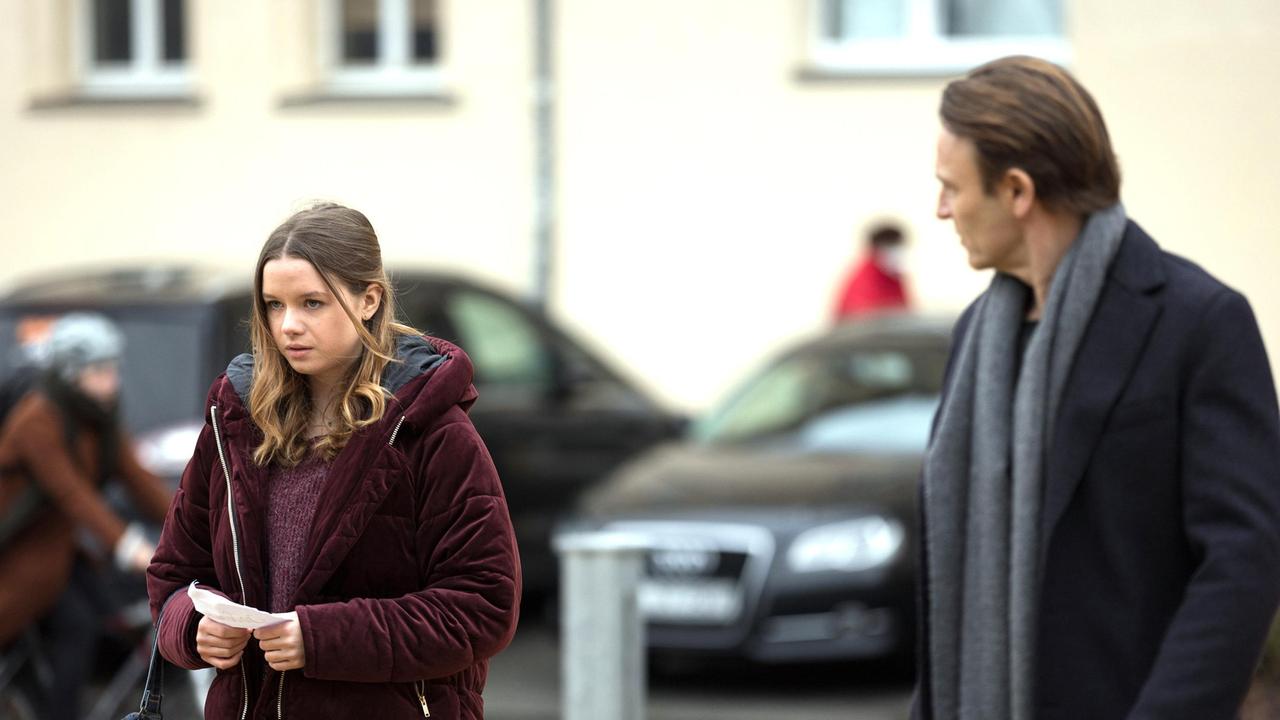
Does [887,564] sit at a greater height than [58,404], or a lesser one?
lesser

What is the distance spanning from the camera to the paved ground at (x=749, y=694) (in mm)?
8062

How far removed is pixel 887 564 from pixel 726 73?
21.1 feet

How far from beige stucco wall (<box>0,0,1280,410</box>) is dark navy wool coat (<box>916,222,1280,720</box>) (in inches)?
406

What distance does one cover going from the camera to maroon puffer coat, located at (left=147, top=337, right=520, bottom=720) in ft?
8.46

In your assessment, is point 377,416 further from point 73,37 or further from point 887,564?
point 73,37

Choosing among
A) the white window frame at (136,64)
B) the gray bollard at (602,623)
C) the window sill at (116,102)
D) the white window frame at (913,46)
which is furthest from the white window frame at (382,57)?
the gray bollard at (602,623)

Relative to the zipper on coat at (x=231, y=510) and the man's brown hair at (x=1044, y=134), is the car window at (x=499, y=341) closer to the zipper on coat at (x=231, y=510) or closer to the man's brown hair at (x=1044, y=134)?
the man's brown hair at (x=1044, y=134)

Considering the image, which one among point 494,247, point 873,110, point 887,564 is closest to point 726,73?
point 873,110

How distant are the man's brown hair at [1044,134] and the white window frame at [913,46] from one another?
1099 centimetres

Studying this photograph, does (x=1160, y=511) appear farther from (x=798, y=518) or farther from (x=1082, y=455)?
(x=798, y=518)

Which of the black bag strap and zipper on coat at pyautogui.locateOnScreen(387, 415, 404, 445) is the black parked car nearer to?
the black bag strap

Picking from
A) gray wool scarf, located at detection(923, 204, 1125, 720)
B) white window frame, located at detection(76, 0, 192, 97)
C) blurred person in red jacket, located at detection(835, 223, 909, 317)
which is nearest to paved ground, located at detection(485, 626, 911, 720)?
blurred person in red jacket, located at detection(835, 223, 909, 317)

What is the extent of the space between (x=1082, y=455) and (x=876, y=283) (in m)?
9.55

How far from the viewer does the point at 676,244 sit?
46.1 feet
